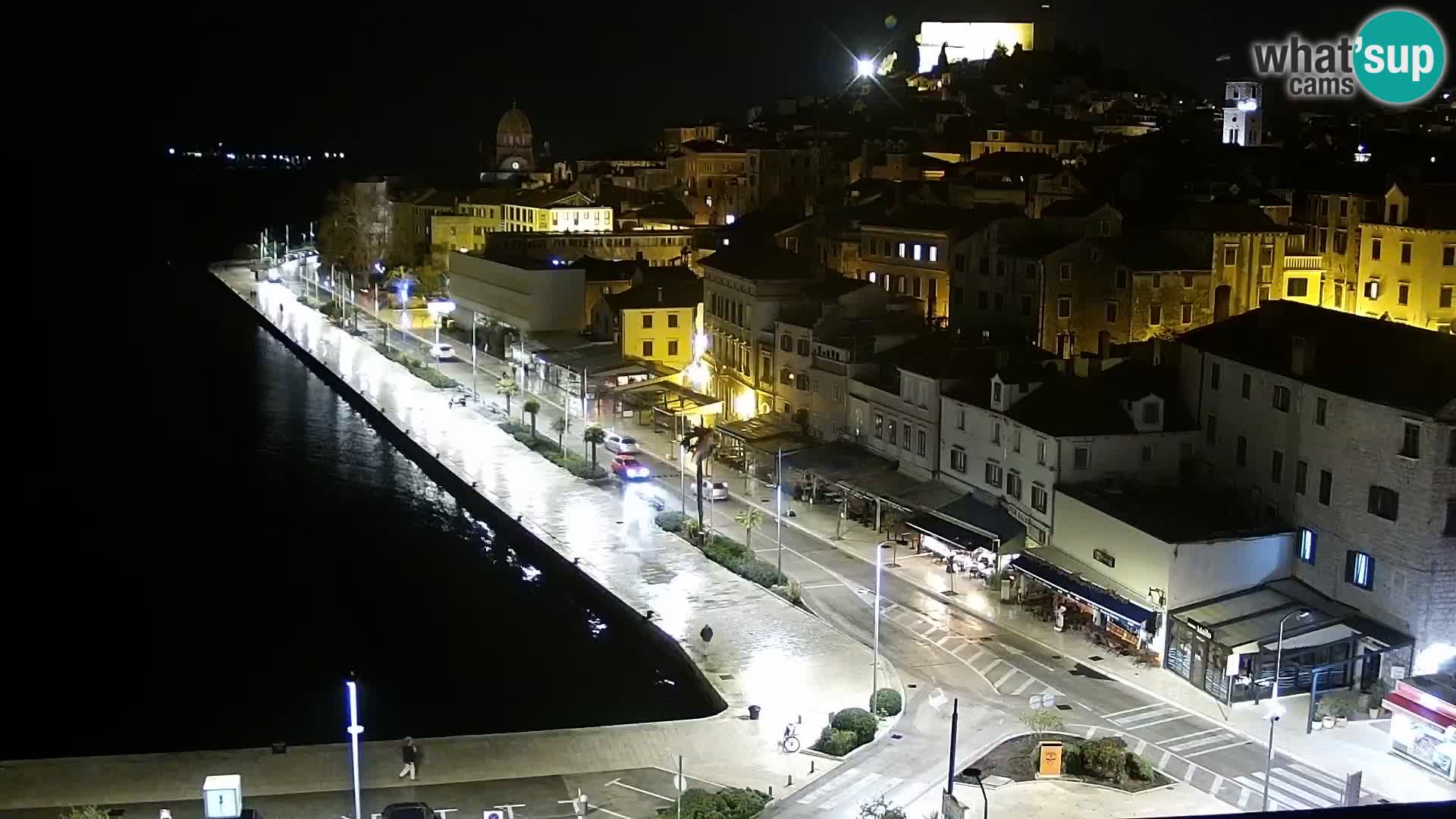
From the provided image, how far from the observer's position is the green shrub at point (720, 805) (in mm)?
20047

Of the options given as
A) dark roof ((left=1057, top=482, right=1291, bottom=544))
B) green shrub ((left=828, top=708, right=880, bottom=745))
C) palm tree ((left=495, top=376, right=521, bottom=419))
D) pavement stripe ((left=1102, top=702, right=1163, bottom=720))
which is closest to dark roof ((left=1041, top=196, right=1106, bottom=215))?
dark roof ((left=1057, top=482, right=1291, bottom=544))

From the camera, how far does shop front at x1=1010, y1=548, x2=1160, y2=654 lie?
27.6 meters

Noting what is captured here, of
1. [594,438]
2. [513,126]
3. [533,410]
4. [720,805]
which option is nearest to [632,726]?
[720,805]

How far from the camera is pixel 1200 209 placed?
145 feet

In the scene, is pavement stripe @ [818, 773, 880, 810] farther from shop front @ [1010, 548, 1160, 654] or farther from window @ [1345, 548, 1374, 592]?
window @ [1345, 548, 1374, 592]

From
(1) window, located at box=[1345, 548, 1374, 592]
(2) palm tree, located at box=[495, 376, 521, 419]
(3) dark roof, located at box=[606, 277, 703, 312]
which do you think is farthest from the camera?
(3) dark roof, located at box=[606, 277, 703, 312]

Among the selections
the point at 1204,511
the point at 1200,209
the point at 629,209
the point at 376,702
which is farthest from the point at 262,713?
the point at 629,209

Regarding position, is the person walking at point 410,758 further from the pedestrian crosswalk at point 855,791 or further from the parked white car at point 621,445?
the parked white car at point 621,445

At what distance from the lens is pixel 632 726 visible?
24.2 meters

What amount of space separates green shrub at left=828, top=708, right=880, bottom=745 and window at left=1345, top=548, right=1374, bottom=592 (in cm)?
927

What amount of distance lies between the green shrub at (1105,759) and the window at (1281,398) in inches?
380

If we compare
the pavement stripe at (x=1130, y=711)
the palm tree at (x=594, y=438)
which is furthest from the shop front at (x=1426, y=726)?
the palm tree at (x=594, y=438)

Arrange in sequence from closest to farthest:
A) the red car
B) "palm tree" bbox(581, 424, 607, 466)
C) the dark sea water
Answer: the dark sea water
the red car
"palm tree" bbox(581, 424, 607, 466)

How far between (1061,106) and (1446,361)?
70536mm
